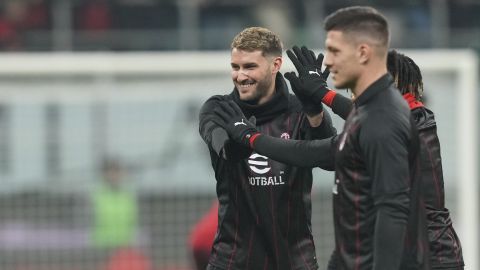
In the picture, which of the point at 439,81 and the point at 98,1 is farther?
the point at 98,1

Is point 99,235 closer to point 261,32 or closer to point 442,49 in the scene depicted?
point 261,32

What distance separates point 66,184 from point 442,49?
6338 millimetres

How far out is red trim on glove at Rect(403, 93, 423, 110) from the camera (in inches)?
196

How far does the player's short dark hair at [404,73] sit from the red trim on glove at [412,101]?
3 cm

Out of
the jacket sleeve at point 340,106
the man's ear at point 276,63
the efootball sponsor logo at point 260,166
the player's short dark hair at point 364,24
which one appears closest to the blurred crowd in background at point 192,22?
the man's ear at point 276,63

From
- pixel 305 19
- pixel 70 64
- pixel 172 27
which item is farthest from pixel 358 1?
pixel 70 64

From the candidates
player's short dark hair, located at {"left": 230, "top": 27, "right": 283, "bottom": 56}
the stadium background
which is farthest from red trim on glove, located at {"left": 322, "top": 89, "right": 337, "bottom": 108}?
the stadium background

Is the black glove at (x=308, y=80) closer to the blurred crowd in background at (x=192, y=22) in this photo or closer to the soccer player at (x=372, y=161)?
the soccer player at (x=372, y=161)

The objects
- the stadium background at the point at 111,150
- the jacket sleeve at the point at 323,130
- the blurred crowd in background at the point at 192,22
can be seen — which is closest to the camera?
the jacket sleeve at the point at 323,130

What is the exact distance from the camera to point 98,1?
578 inches

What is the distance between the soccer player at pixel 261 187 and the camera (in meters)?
5.23

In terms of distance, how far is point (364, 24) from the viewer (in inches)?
156

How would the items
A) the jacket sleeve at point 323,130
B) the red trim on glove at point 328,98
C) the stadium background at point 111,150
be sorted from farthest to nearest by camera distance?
the stadium background at point 111,150, the jacket sleeve at point 323,130, the red trim on glove at point 328,98

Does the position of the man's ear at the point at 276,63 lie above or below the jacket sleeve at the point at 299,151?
above
